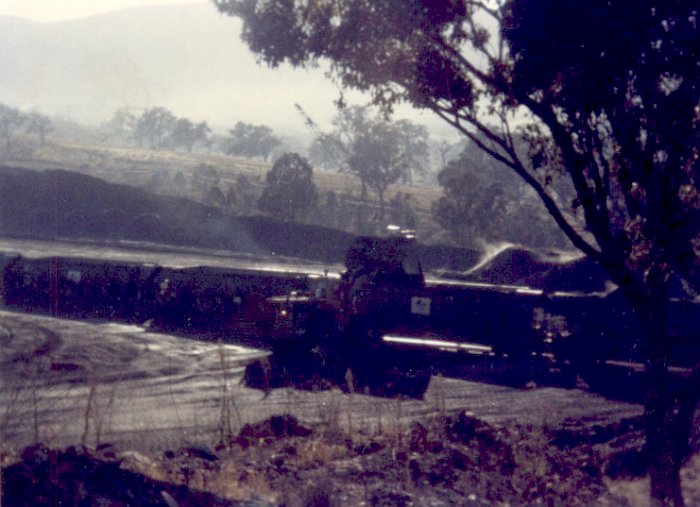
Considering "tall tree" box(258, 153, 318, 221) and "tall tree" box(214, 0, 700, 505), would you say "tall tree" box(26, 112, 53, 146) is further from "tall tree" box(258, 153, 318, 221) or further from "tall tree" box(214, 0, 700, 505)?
"tall tree" box(214, 0, 700, 505)

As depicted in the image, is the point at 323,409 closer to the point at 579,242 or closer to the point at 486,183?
the point at 579,242

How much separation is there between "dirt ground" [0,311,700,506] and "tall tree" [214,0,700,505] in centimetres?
152

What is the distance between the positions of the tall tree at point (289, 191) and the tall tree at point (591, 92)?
46.5 metres

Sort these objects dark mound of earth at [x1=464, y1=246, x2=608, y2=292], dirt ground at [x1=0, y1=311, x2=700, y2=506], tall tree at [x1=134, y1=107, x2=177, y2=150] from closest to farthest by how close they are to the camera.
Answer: dirt ground at [x1=0, y1=311, x2=700, y2=506]
dark mound of earth at [x1=464, y1=246, x2=608, y2=292]
tall tree at [x1=134, y1=107, x2=177, y2=150]

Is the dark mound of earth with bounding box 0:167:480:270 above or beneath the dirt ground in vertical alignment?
above

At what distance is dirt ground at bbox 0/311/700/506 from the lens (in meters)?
7.72

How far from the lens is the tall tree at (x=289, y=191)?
58625 mm

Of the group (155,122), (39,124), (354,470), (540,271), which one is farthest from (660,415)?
(155,122)

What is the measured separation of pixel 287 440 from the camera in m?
11.2

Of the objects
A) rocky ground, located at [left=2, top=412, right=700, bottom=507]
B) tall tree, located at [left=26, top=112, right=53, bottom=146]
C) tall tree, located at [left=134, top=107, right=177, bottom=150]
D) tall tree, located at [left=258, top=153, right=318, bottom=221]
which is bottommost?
rocky ground, located at [left=2, top=412, right=700, bottom=507]

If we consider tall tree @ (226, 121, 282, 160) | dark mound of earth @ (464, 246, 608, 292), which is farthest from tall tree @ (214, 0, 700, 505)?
tall tree @ (226, 121, 282, 160)

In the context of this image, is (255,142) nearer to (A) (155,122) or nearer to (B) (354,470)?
(A) (155,122)

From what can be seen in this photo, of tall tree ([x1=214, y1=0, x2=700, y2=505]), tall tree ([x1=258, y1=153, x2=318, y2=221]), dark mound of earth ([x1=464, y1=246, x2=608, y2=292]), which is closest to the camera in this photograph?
tall tree ([x1=214, y1=0, x2=700, y2=505])

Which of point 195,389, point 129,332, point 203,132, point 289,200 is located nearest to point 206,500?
point 195,389
